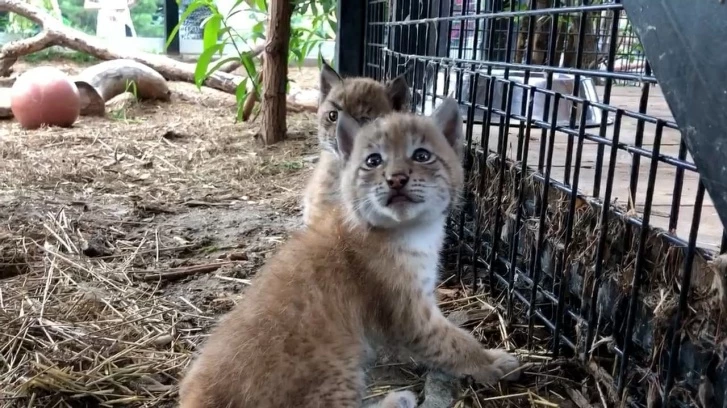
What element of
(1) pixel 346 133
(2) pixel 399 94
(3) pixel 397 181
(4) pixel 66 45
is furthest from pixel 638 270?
(4) pixel 66 45

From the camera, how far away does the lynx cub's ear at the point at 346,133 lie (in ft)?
8.68

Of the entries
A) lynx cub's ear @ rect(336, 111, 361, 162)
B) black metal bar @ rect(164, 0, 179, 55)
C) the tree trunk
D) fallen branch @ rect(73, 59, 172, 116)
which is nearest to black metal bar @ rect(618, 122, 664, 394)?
lynx cub's ear @ rect(336, 111, 361, 162)

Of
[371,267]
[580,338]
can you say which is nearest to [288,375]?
[371,267]

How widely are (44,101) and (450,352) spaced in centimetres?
598

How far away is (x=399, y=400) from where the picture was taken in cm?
231

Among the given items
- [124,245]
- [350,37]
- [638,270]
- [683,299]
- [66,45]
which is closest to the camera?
[683,299]

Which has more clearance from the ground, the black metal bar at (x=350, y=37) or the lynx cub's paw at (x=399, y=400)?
the black metal bar at (x=350, y=37)

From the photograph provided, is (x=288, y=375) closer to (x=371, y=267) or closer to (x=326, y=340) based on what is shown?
(x=326, y=340)

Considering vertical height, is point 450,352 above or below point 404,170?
below

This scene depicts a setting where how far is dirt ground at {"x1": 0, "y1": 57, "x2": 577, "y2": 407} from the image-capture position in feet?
8.06

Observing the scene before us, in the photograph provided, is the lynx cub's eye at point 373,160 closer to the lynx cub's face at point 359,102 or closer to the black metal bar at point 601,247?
the black metal bar at point 601,247

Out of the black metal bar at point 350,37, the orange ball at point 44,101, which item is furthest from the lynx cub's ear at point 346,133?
the orange ball at point 44,101

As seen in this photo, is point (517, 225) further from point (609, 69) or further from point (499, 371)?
point (609, 69)

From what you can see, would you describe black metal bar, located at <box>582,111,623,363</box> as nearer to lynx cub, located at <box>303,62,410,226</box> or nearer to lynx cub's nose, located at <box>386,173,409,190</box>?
lynx cub's nose, located at <box>386,173,409,190</box>
